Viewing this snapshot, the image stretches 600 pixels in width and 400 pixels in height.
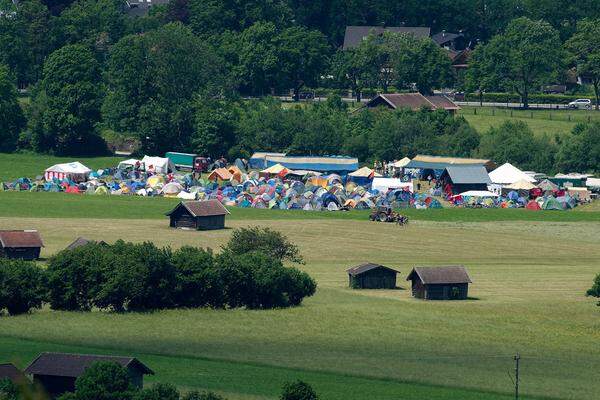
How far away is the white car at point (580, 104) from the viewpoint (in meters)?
162

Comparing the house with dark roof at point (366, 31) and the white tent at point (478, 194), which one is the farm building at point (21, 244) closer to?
the white tent at point (478, 194)

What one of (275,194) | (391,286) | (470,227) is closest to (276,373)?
(391,286)

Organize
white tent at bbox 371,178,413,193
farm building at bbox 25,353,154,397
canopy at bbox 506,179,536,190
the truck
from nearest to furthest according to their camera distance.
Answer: farm building at bbox 25,353,154,397 → white tent at bbox 371,178,413,193 → canopy at bbox 506,179,536,190 → the truck

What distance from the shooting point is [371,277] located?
82.9m

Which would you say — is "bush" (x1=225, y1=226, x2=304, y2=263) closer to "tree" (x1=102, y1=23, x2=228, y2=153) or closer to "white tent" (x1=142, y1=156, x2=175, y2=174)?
"white tent" (x1=142, y1=156, x2=175, y2=174)

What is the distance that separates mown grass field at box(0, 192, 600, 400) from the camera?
60562 mm

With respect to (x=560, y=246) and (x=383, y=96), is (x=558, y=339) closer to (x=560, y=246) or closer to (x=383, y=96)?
(x=560, y=246)

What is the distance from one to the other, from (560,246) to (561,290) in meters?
15.4

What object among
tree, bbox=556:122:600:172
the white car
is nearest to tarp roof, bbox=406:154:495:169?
tree, bbox=556:122:600:172

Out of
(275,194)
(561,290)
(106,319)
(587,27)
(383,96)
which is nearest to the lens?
(106,319)

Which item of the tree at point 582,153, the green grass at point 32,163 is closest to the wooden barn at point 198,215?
the green grass at point 32,163

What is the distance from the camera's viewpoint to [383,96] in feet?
511

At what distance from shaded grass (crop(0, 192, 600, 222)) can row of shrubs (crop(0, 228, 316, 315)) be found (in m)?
27.7

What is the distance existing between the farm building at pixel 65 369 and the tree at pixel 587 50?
111393mm
